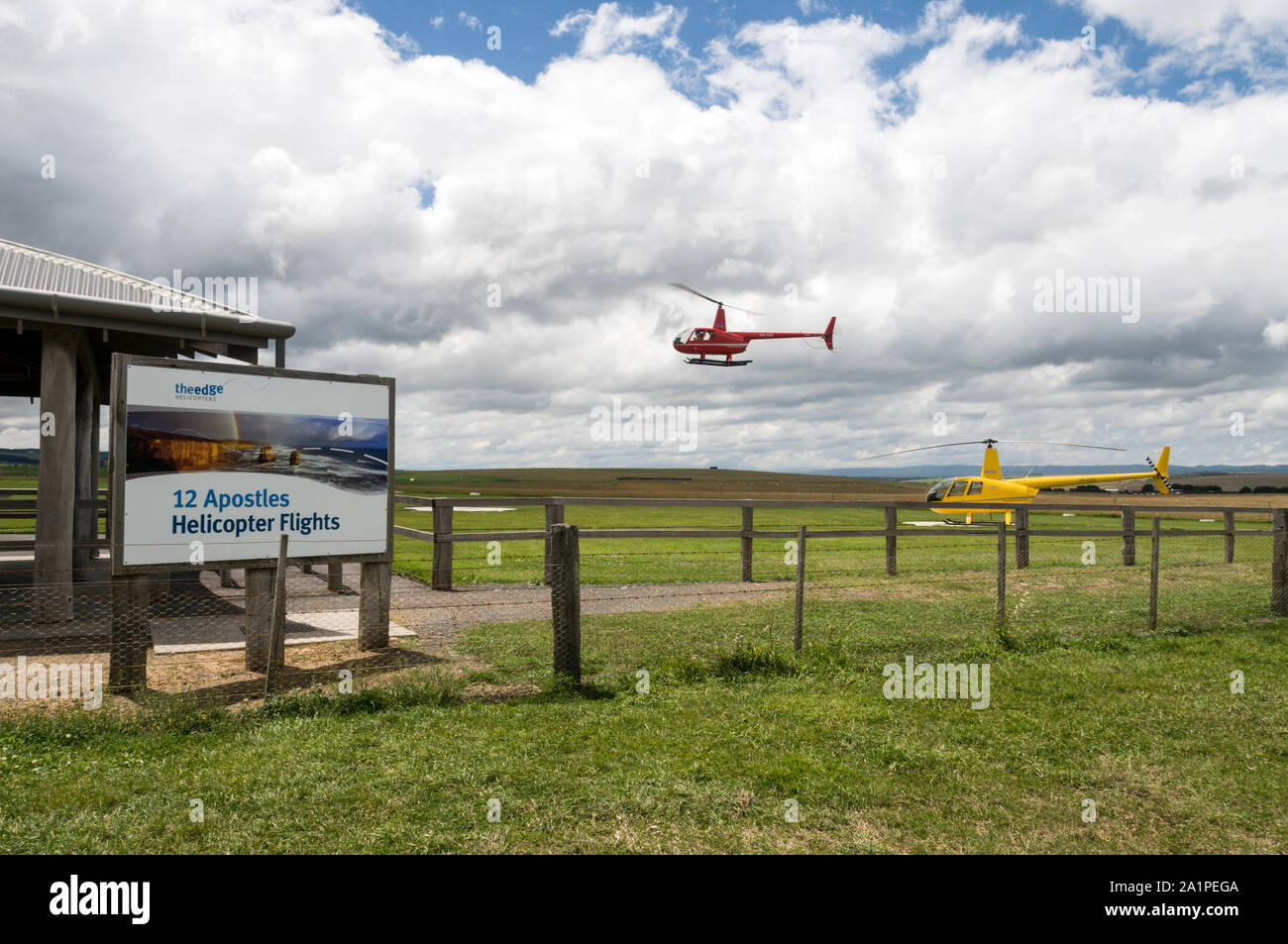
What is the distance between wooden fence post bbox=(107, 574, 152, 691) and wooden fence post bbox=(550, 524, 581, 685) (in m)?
3.40

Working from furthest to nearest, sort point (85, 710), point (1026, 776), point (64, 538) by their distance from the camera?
point (64, 538), point (85, 710), point (1026, 776)

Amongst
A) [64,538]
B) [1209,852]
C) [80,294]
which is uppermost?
[80,294]

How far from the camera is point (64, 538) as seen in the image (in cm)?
1005

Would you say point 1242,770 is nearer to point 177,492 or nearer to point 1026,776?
point 1026,776

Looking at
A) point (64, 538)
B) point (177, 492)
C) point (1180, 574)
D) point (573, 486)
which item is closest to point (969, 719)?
point (177, 492)

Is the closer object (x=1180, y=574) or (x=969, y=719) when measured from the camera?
(x=969, y=719)

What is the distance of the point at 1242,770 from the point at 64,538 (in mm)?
11770

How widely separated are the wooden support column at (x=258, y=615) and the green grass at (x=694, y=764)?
5.84ft

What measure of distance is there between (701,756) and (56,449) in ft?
29.0

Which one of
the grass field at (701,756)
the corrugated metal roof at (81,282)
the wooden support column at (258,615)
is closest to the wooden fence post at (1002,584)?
the grass field at (701,756)

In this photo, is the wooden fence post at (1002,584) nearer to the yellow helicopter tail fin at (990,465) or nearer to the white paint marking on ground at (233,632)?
the white paint marking on ground at (233,632)

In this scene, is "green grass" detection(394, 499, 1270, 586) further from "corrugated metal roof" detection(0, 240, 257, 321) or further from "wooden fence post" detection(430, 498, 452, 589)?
"corrugated metal roof" detection(0, 240, 257, 321)

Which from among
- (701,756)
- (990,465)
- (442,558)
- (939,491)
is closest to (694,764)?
(701,756)
